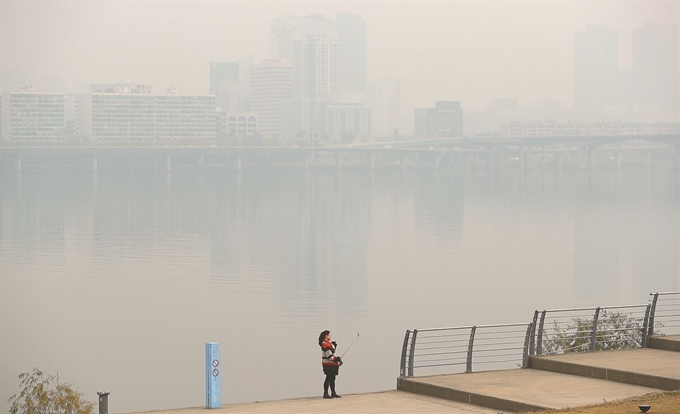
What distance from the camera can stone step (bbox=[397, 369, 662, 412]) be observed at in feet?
54.1

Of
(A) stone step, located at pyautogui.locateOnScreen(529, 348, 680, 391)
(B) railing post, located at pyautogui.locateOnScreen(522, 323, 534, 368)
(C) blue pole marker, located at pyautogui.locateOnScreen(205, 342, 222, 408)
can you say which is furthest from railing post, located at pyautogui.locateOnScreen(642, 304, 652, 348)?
(C) blue pole marker, located at pyautogui.locateOnScreen(205, 342, 222, 408)

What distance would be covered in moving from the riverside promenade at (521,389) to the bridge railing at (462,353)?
40 centimetres

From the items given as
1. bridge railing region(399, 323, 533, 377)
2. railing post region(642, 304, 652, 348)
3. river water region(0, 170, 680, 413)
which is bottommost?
river water region(0, 170, 680, 413)

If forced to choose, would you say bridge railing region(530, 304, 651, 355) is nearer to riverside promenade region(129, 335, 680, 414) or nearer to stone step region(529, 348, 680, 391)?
stone step region(529, 348, 680, 391)

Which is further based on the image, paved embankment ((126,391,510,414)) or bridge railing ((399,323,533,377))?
bridge railing ((399,323,533,377))

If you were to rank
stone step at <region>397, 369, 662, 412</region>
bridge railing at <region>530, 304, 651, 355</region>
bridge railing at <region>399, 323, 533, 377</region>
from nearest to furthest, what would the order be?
stone step at <region>397, 369, 662, 412</region>, bridge railing at <region>399, 323, 533, 377</region>, bridge railing at <region>530, 304, 651, 355</region>

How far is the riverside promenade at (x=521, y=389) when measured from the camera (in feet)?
54.6

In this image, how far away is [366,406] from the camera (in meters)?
17.1

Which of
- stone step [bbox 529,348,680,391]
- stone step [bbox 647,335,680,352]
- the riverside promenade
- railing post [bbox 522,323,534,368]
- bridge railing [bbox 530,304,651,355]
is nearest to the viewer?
the riverside promenade

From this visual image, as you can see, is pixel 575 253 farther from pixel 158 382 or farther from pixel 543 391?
pixel 543 391

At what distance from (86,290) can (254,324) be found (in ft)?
54.6

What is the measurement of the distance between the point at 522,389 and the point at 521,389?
14 mm

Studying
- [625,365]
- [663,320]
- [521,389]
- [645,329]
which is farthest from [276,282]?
[521,389]

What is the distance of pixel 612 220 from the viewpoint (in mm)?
109250
